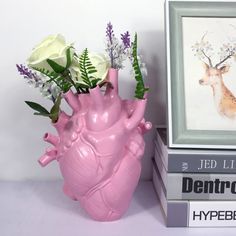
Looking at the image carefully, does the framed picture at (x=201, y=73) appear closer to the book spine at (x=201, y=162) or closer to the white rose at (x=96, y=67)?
the book spine at (x=201, y=162)

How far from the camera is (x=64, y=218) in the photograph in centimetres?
73

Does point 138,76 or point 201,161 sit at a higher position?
point 138,76

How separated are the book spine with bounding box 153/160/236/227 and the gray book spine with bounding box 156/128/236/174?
2.3 inches

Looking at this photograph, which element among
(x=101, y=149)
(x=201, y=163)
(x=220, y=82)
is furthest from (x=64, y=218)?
(x=220, y=82)

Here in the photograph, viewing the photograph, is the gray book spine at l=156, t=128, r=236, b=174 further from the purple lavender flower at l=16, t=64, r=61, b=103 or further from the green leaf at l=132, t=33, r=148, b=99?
the purple lavender flower at l=16, t=64, r=61, b=103

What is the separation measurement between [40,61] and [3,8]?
0.95 ft

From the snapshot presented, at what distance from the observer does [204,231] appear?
0.67 metres

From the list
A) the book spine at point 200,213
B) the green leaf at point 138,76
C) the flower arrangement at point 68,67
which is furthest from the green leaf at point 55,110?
the book spine at point 200,213

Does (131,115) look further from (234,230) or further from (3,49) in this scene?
(3,49)

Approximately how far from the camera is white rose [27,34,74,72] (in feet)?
2.12

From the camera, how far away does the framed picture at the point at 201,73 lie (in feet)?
2.27

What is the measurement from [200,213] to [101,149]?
21cm

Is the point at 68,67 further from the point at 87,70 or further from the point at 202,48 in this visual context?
the point at 202,48

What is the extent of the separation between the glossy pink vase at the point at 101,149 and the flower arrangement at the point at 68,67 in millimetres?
17
